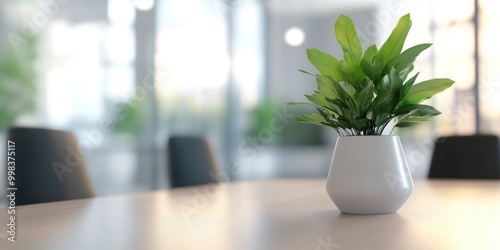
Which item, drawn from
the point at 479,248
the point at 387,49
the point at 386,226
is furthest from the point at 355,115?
the point at 479,248

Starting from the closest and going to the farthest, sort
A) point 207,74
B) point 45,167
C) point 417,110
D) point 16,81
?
point 417,110, point 45,167, point 16,81, point 207,74

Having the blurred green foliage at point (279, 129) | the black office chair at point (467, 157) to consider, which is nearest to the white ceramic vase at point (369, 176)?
the black office chair at point (467, 157)

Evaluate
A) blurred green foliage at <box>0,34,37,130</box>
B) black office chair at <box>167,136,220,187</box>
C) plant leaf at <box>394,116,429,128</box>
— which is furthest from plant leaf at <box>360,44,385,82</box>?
blurred green foliage at <box>0,34,37,130</box>

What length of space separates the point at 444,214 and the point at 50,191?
4.04 ft

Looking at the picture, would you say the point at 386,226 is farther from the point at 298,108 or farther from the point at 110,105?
the point at 298,108

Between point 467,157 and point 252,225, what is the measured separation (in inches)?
79.8

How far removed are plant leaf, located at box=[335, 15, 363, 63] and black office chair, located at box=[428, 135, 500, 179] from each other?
1.78m

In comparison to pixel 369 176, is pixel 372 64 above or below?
above

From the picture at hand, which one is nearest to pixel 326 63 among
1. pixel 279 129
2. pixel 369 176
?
pixel 369 176

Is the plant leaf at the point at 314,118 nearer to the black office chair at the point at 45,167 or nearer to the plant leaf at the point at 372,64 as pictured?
the plant leaf at the point at 372,64

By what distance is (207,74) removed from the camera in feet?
17.8

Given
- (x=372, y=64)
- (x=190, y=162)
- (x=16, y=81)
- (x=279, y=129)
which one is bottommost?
(x=190, y=162)

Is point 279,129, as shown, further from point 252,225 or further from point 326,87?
point 252,225

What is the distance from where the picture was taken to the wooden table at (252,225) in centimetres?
85
